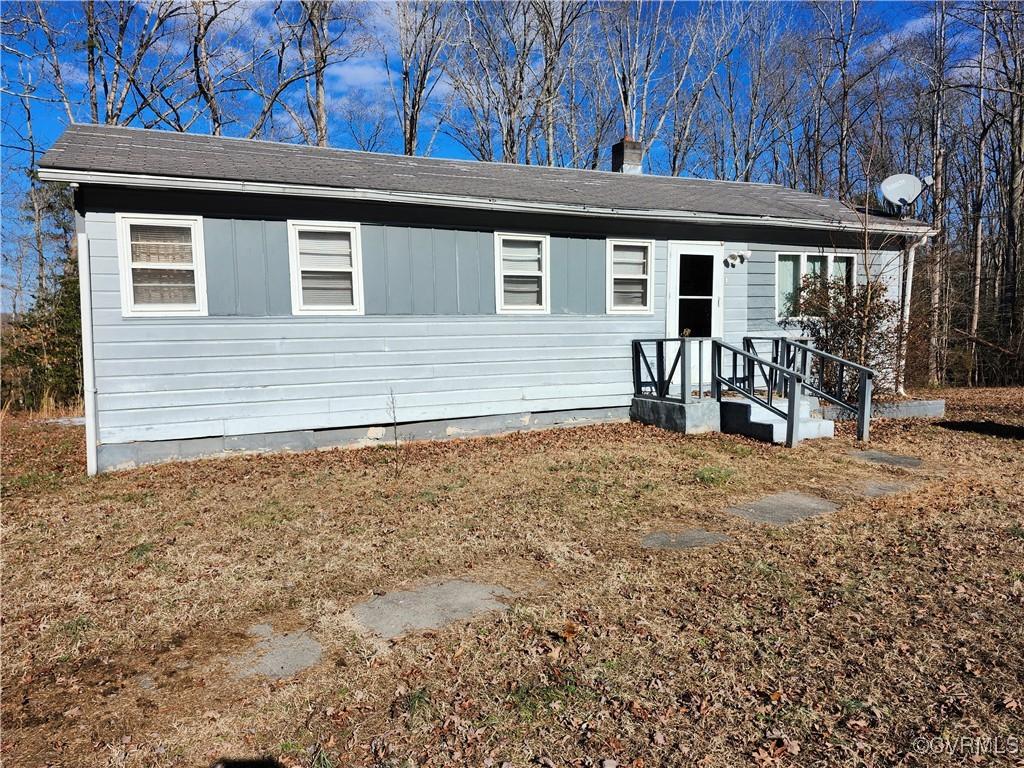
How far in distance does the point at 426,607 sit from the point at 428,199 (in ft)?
18.1

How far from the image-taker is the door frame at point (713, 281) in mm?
9500

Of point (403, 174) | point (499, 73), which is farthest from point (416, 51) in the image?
point (403, 174)

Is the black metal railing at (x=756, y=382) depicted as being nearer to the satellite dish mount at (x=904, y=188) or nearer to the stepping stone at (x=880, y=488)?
the stepping stone at (x=880, y=488)

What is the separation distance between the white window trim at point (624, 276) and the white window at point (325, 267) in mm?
3564

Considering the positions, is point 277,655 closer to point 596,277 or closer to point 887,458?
point 887,458

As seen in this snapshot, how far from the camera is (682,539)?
14.8ft

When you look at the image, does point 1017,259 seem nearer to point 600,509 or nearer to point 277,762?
point 600,509

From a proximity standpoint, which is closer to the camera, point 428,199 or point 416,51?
point 428,199

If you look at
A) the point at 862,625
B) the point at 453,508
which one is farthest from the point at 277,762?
the point at 453,508

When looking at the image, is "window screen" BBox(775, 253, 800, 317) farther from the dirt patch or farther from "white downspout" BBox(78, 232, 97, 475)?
"white downspout" BBox(78, 232, 97, 475)

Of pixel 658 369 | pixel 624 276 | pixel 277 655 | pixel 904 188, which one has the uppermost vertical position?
pixel 904 188

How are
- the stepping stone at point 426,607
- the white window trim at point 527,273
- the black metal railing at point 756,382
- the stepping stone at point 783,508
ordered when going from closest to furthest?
the stepping stone at point 426,607 < the stepping stone at point 783,508 < the black metal railing at point 756,382 < the white window trim at point 527,273

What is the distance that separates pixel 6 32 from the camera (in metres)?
14.3

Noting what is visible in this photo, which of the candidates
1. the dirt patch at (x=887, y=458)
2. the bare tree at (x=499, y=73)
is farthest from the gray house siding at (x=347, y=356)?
the bare tree at (x=499, y=73)
